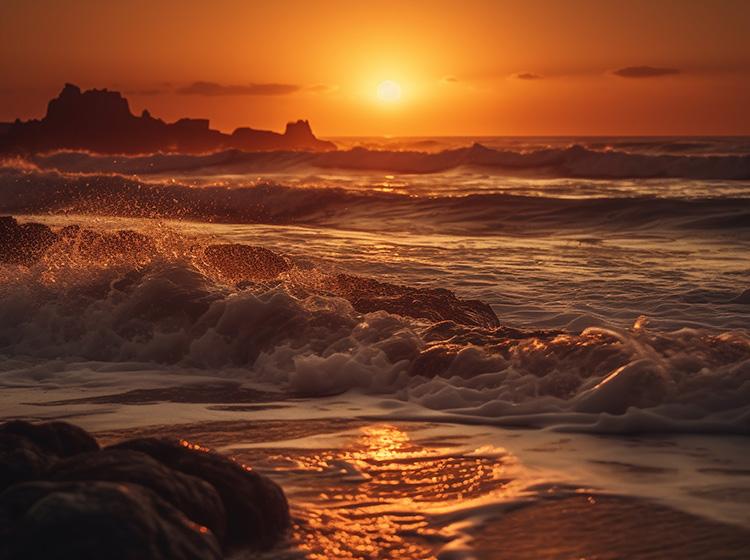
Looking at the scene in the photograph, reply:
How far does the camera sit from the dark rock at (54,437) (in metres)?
4.04

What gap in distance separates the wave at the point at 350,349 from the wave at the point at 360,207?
40.7ft

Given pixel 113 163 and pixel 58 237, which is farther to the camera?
pixel 113 163

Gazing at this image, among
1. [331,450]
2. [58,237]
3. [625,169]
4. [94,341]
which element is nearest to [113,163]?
[625,169]

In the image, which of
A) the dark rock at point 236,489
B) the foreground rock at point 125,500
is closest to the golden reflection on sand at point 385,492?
the dark rock at point 236,489

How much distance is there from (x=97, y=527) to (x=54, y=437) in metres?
1.20

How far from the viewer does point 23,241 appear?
1377 cm

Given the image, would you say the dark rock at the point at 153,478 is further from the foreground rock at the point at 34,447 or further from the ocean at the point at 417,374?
the ocean at the point at 417,374

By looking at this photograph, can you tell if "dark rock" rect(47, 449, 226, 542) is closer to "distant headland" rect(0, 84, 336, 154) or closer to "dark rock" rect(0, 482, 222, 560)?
"dark rock" rect(0, 482, 222, 560)

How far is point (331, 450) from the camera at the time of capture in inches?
204

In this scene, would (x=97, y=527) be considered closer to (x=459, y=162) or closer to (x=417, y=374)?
(x=417, y=374)

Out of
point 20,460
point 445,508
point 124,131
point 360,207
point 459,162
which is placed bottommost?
point 445,508

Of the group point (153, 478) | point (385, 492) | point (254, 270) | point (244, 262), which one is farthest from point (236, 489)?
point (244, 262)

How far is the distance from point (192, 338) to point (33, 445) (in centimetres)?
457

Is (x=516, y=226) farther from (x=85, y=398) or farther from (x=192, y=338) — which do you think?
(x=85, y=398)
